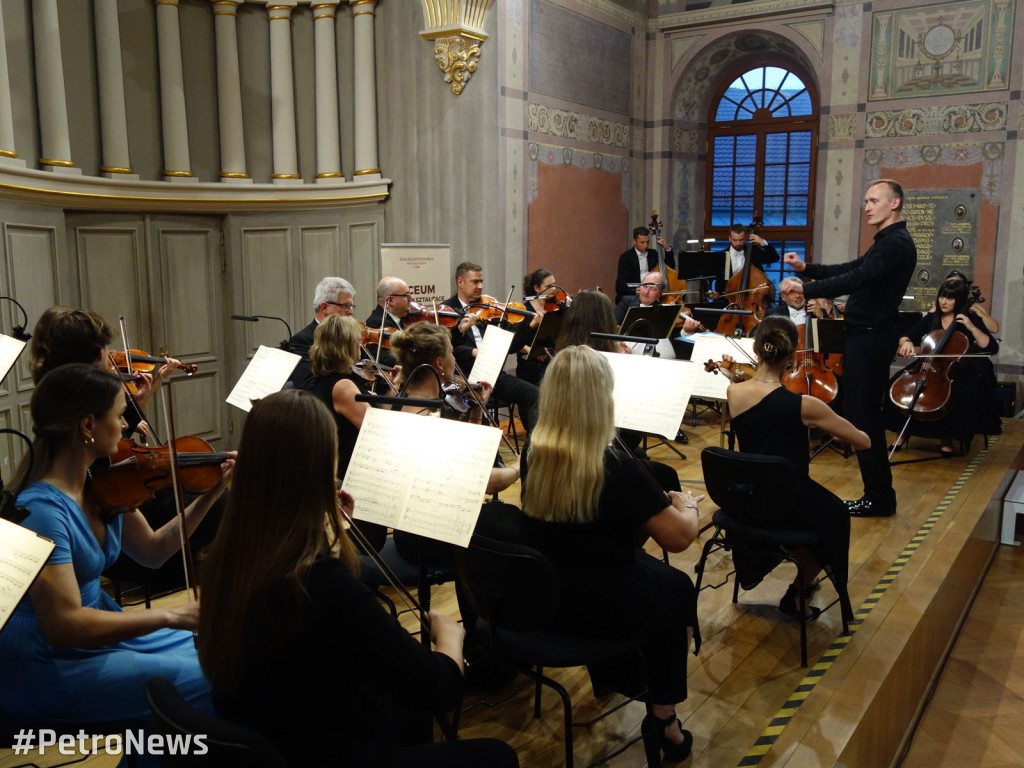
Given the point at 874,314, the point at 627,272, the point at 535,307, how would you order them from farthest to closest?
1. the point at 627,272
2. the point at 535,307
3. the point at 874,314

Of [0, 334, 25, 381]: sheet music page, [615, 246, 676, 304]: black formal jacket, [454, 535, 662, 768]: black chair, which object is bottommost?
[454, 535, 662, 768]: black chair

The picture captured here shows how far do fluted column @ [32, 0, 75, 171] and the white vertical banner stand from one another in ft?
7.94

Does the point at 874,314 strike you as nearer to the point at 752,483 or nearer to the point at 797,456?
the point at 797,456

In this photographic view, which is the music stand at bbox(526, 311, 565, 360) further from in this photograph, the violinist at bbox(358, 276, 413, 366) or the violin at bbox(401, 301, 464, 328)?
the violinist at bbox(358, 276, 413, 366)

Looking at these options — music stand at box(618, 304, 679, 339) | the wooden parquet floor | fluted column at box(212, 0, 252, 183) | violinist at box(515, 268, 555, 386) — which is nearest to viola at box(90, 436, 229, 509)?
the wooden parquet floor

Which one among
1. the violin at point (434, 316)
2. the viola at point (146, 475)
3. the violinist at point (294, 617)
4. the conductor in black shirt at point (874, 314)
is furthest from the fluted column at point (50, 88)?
the violinist at point (294, 617)

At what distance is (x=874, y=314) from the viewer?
187 inches

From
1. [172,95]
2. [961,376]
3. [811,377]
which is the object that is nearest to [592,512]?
[811,377]

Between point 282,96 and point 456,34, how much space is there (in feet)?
5.30

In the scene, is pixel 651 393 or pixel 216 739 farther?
pixel 651 393

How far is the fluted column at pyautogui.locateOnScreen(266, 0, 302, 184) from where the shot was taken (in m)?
7.57

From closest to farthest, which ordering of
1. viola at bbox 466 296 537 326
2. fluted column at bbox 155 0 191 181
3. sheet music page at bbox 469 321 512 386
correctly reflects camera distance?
sheet music page at bbox 469 321 512 386
viola at bbox 466 296 537 326
fluted column at bbox 155 0 191 181

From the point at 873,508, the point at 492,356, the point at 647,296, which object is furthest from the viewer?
the point at 647,296

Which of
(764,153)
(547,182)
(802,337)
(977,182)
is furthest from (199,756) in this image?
(764,153)
